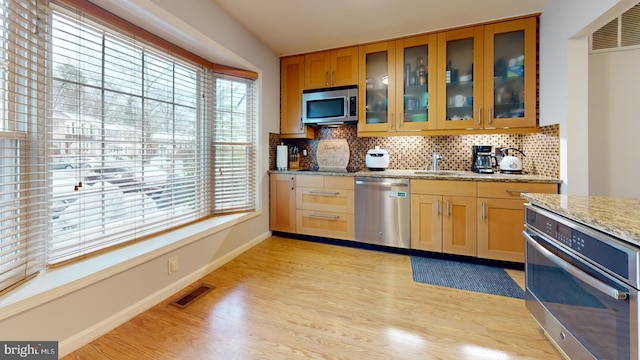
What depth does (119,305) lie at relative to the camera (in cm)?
161

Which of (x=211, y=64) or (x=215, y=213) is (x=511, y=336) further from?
(x=211, y=64)

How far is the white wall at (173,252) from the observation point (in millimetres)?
1313

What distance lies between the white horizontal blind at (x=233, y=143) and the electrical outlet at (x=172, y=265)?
2.64 ft

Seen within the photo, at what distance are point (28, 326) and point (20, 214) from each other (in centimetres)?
57

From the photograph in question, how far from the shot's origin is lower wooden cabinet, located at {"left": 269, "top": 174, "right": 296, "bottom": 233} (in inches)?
127

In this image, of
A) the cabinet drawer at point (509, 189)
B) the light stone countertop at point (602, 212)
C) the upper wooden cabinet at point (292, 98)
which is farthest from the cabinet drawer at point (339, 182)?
the light stone countertop at point (602, 212)

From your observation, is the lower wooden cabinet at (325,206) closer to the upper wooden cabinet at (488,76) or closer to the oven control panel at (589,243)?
the upper wooden cabinet at (488,76)

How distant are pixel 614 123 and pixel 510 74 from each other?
1145mm

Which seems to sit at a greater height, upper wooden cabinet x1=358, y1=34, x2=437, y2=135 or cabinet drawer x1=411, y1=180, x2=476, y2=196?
upper wooden cabinet x1=358, y1=34, x2=437, y2=135

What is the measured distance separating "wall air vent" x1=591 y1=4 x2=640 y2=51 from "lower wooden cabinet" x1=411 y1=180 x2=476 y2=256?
6.19 ft

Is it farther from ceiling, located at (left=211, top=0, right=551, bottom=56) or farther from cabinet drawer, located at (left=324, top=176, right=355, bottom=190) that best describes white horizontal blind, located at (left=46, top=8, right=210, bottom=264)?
cabinet drawer, located at (left=324, top=176, right=355, bottom=190)

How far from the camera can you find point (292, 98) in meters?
3.44

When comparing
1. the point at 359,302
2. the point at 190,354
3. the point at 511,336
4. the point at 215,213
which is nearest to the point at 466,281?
the point at 511,336

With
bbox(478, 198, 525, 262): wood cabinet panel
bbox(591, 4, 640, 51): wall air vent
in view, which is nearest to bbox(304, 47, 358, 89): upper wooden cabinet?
bbox(478, 198, 525, 262): wood cabinet panel
